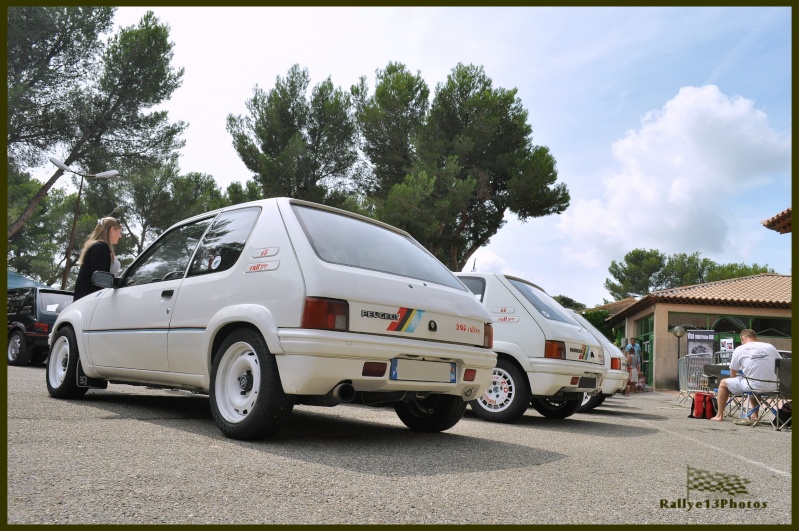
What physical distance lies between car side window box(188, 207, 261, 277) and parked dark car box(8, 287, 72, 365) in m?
10.3

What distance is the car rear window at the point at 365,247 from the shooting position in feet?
15.3

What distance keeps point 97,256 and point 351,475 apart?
4.87 m

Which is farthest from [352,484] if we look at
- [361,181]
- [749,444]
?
[361,181]

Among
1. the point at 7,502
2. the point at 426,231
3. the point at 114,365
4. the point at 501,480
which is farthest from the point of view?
the point at 426,231

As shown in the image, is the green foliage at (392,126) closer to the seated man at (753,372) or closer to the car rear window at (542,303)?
the seated man at (753,372)

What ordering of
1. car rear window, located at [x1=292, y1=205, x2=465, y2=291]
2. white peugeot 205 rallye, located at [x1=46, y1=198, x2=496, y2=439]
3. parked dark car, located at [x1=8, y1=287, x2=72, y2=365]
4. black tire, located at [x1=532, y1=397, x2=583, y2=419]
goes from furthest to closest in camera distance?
1. parked dark car, located at [x1=8, y1=287, x2=72, y2=365]
2. black tire, located at [x1=532, y1=397, x2=583, y2=419]
3. car rear window, located at [x1=292, y1=205, x2=465, y2=291]
4. white peugeot 205 rallye, located at [x1=46, y1=198, x2=496, y2=439]

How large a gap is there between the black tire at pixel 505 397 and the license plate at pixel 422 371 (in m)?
2.38

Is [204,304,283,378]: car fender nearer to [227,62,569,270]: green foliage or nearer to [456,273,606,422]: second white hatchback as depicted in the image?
[456,273,606,422]: second white hatchback

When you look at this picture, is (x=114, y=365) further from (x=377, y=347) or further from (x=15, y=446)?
(x=377, y=347)

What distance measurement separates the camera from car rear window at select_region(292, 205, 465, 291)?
4.67 metres

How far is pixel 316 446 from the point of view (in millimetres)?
4445

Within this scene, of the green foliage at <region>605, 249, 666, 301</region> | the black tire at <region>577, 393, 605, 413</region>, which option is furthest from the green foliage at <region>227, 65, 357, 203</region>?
the green foliage at <region>605, 249, 666, 301</region>

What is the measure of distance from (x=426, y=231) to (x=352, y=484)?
2456 centimetres

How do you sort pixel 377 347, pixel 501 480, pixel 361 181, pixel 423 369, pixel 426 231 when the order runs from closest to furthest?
pixel 501 480 < pixel 377 347 < pixel 423 369 < pixel 426 231 < pixel 361 181
